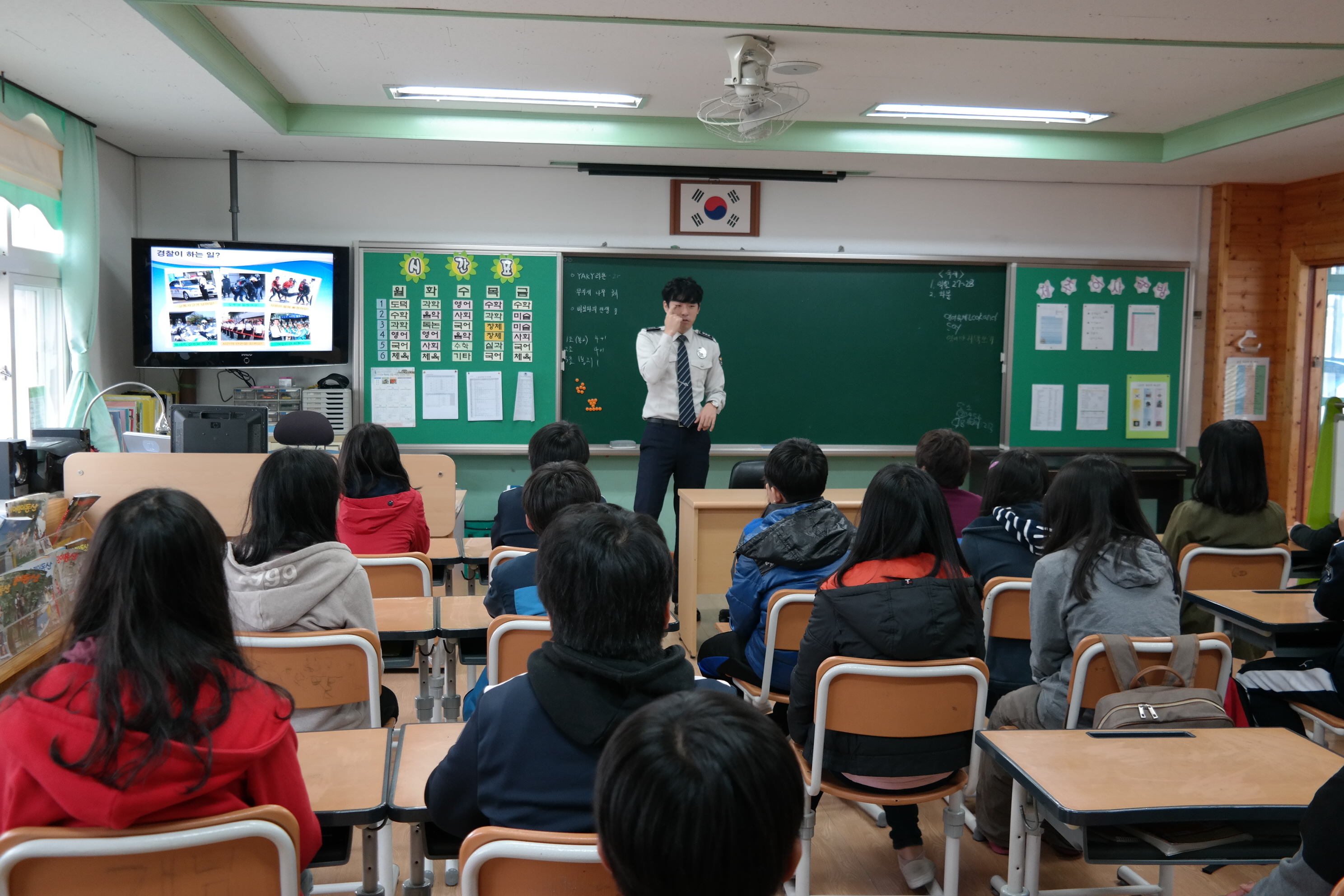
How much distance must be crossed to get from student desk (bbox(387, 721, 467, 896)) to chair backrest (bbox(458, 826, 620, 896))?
0.82ft

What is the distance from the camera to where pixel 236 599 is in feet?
6.82

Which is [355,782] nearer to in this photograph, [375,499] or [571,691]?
[571,691]

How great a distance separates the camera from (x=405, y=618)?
2486 mm

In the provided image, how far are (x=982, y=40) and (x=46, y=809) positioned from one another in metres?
3.89

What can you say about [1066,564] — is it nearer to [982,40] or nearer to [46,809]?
[46,809]

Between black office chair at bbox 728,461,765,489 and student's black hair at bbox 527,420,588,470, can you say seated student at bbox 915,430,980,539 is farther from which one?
black office chair at bbox 728,461,765,489

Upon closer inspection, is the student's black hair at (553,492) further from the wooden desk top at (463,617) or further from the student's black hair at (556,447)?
the student's black hair at (556,447)

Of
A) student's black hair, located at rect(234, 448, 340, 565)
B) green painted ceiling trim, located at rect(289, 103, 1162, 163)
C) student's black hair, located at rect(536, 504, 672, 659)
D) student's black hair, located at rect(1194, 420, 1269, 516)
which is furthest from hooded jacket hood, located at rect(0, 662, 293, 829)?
green painted ceiling trim, located at rect(289, 103, 1162, 163)

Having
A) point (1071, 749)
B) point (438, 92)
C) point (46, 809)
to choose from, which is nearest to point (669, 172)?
point (438, 92)

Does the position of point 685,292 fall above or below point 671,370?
above

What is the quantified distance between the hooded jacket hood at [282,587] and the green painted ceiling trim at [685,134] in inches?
139

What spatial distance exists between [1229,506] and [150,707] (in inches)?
131

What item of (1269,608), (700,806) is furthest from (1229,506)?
(700,806)

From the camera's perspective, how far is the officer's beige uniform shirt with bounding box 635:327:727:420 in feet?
16.7
